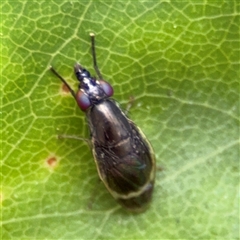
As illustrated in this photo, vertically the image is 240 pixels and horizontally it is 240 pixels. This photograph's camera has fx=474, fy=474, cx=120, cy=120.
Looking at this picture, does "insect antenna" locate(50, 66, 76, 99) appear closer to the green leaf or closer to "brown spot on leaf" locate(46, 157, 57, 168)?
the green leaf

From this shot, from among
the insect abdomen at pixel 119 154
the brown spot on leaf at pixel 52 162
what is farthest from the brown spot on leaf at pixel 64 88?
the brown spot on leaf at pixel 52 162

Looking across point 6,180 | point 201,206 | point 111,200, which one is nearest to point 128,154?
point 111,200

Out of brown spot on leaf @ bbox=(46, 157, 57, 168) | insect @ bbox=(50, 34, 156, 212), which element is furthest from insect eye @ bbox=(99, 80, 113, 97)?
brown spot on leaf @ bbox=(46, 157, 57, 168)

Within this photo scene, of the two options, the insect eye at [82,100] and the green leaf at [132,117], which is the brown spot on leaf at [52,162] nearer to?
the green leaf at [132,117]

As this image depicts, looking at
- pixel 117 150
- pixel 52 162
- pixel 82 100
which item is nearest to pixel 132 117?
pixel 117 150

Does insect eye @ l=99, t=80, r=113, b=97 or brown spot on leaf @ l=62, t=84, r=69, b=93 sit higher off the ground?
brown spot on leaf @ l=62, t=84, r=69, b=93

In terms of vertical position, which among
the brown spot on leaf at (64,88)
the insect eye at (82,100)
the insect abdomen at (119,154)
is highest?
the brown spot on leaf at (64,88)
